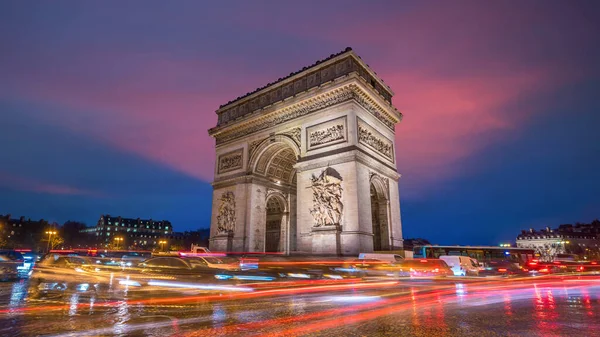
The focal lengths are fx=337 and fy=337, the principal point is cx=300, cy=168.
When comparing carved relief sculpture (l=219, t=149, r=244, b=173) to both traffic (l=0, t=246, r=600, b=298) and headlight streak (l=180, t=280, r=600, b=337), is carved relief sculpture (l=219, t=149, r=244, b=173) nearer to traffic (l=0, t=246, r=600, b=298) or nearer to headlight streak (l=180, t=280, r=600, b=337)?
traffic (l=0, t=246, r=600, b=298)

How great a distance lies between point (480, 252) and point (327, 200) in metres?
24.4

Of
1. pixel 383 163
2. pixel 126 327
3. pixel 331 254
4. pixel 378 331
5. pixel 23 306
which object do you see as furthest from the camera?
pixel 383 163

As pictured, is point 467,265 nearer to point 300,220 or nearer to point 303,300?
point 300,220

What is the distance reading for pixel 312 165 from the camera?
2231cm

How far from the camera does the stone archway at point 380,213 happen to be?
23.2 m

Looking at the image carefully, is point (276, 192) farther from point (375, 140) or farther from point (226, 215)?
point (375, 140)

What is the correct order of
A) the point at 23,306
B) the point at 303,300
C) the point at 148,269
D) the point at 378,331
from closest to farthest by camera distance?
1. the point at 378,331
2. the point at 23,306
3. the point at 303,300
4. the point at 148,269

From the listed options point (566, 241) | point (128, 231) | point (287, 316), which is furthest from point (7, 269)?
point (566, 241)

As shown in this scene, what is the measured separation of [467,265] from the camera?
19.4 meters

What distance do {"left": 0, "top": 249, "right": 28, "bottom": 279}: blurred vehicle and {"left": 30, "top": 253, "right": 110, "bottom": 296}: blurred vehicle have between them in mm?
2719

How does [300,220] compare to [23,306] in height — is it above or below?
above

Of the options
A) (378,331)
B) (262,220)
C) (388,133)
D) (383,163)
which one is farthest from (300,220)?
(378,331)

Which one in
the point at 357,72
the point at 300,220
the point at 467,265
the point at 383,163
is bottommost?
the point at 467,265

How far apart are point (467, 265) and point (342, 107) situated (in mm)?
12045
